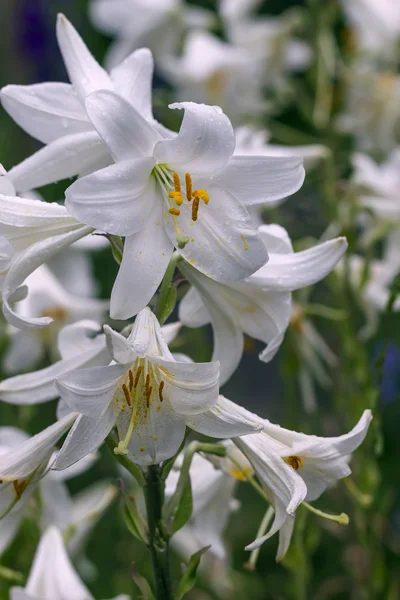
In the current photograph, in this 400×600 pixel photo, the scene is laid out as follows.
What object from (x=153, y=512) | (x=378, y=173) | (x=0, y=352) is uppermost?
(x=153, y=512)

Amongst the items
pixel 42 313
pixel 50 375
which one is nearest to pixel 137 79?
pixel 50 375

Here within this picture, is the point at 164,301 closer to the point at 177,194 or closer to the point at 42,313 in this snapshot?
the point at 177,194

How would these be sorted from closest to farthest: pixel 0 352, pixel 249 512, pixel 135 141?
pixel 135 141, pixel 0 352, pixel 249 512

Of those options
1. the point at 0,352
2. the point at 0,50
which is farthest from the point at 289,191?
the point at 0,50

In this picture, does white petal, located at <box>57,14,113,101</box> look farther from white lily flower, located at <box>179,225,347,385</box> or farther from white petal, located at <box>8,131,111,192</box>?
white lily flower, located at <box>179,225,347,385</box>

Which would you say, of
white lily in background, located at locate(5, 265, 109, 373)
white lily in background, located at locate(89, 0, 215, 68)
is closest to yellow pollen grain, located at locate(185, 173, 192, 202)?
white lily in background, located at locate(5, 265, 109, 373)

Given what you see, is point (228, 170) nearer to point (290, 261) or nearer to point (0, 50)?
point (290, 261)

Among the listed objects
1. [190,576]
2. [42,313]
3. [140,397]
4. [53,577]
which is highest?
[140,397]
